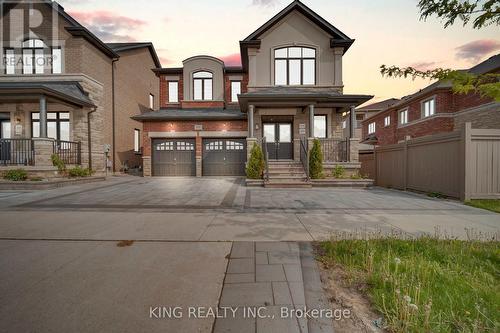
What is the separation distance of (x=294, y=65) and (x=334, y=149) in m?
6.23

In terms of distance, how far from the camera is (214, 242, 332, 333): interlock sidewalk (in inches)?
76.1

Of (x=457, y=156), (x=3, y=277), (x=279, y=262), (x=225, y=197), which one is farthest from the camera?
(x=225, y=197)

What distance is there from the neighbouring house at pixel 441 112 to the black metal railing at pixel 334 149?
7.91 meters

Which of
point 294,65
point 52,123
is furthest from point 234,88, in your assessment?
point 52,123

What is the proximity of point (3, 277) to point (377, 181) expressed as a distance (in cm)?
1313

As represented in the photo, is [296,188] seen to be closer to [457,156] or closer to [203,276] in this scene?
[457,156]

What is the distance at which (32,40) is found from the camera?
1401 centimetres

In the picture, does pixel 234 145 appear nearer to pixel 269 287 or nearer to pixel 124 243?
pixel 124 243

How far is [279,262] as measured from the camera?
3.01 meters

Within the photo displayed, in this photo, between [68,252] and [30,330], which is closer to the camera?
[30,330]

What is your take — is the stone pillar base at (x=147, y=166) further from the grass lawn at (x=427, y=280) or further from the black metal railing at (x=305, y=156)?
the grass lawn at (x=427, y=280)

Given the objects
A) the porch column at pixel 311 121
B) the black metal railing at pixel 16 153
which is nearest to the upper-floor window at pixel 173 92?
the black metal railing at pixel 16 153

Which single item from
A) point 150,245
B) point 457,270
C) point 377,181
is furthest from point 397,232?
point 377,181

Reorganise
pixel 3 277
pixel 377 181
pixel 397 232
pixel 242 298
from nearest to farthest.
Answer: pixel 242 298
pixel 3 277
pixel 397 232
pixel 377 181
